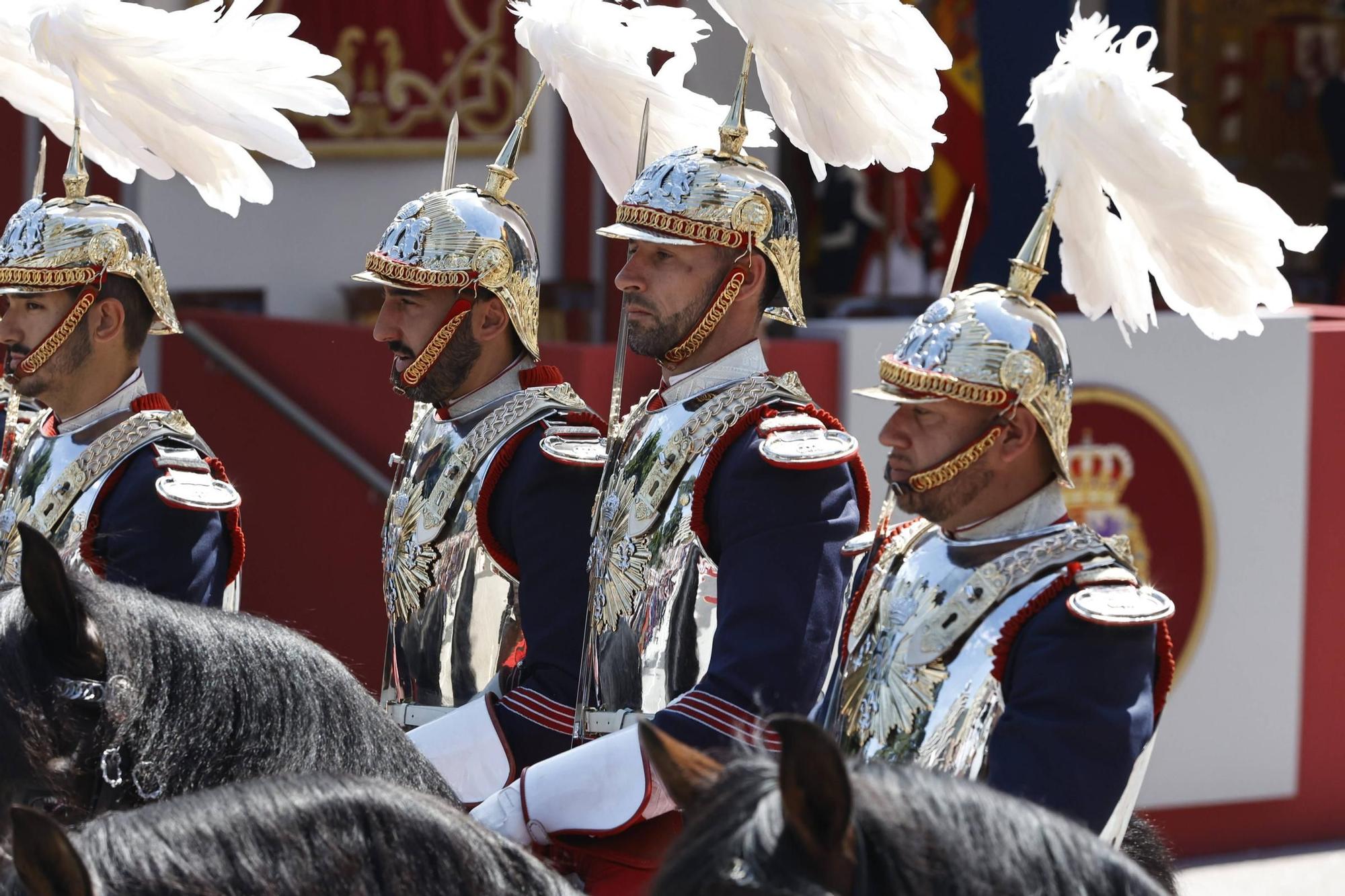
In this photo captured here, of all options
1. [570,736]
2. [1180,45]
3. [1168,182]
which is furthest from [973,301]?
[1180,45]

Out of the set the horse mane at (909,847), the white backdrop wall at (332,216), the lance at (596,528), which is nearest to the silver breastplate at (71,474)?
the lance at (596,528)

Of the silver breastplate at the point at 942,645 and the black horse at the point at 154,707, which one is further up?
the black horse at the point at 154,707

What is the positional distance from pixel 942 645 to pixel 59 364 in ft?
6.49

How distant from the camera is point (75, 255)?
3.94 metres

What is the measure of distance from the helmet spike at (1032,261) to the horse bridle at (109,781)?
1464 millimetres

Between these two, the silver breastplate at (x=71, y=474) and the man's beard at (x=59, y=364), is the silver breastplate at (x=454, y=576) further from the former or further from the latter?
the man's beard at (x=59, y=364)

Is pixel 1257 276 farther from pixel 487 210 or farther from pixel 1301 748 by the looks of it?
pixel 1301 748

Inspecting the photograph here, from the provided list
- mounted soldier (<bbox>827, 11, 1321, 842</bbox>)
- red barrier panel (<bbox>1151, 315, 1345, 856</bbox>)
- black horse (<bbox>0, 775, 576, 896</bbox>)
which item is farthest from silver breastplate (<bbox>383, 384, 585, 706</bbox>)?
red barrier panel (<bbox>1151, 315, 1345, 856</bbox>)

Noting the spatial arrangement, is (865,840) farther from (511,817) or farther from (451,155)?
(451,155)

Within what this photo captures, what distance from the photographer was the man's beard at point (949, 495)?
2.81m

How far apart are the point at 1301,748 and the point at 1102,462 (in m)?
1.24

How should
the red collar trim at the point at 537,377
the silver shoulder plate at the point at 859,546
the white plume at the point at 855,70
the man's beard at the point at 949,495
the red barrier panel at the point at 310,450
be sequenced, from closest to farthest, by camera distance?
the man's beard at the point at 949,495
the silver shoulder plate at the point at 859,546
the white plume at the point at 855,70
the red collar trim at the point at 537,377
the red barrier panel at the point at 310,450

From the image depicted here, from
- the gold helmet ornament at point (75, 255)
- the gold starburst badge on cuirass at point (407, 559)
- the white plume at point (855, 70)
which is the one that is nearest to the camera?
the white plume at point (855, 70)

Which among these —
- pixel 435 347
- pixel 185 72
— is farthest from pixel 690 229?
pixel 185 72
